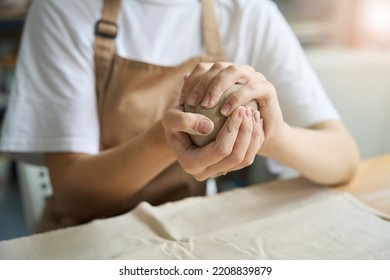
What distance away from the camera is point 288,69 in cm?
64

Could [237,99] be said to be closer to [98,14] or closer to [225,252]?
[225,252]

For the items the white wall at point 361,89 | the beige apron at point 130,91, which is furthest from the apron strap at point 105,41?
the white wall at point 361,89

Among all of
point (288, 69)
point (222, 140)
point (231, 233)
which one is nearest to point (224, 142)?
point (222, 140)

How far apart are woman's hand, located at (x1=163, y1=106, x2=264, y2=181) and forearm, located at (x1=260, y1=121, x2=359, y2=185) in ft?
0.40

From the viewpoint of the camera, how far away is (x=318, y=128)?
0.65 metres

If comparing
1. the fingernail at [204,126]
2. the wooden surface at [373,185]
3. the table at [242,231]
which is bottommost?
the wooden surface at [373,185]

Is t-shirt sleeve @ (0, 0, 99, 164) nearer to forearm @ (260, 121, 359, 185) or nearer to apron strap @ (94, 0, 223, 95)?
apron strap @ (94, 0, 223, 95)

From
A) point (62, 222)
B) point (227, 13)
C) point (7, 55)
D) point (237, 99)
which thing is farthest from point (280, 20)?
point (7, 55)

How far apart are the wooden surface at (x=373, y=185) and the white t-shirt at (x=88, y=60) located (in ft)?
0.34

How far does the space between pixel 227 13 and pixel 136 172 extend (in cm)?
27

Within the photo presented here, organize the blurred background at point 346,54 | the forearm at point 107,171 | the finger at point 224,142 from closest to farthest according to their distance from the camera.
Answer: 1. the finger at point 224,142
2. the forearm at point 107,171
3. the blurred background at point 346,54

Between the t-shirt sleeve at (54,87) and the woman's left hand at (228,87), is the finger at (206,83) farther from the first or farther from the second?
the t-shirt sleeve at (54,87)

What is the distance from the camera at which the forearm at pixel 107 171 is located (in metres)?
0.57

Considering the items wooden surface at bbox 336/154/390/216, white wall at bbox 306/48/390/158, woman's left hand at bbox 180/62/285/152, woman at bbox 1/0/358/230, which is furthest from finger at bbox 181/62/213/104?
white wall at bbox 306/48/390/158
